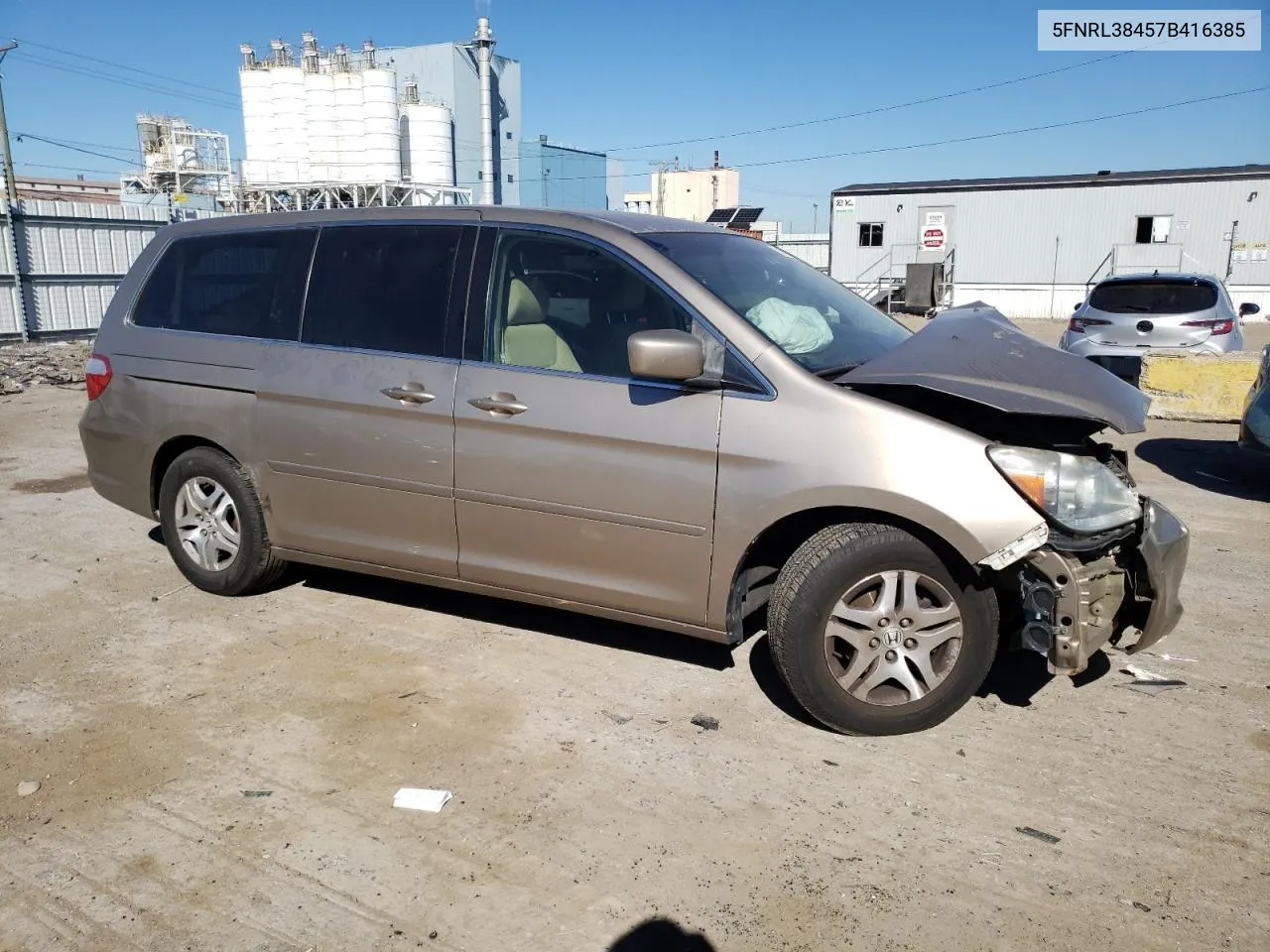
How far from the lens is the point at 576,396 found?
12.6 ft

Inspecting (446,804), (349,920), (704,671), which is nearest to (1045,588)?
(704,671)

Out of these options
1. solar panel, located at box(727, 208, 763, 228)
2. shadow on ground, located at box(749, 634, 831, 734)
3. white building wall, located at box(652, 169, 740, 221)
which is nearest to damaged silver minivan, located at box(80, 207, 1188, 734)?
shadow on ground, located at box(749, 634, 831, 734)

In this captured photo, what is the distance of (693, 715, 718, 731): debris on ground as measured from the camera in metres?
3.73

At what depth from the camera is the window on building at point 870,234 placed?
36094mm

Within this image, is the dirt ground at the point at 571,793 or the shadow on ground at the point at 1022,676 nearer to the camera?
the dirt ground at the point at 571,793

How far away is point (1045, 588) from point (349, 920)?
95.5 inches

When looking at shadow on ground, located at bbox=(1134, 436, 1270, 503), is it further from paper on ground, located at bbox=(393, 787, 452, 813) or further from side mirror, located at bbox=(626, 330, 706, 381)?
paper on ground, located at bbox=(393, 787, 452, 813)

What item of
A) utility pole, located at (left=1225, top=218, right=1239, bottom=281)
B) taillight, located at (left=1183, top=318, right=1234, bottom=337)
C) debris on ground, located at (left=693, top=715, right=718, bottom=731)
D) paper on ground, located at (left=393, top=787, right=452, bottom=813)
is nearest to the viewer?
paper on ground, located at (left=393, top=787, right=452, bottom=813)

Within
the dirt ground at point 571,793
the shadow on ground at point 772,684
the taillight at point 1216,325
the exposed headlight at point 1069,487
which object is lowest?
the dirt ground at point 571,793

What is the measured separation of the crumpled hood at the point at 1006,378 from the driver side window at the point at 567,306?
84cm

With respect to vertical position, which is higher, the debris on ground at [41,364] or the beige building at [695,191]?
the beige building at [695,191]

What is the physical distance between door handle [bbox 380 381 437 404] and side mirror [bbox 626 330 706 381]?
42.4 inches

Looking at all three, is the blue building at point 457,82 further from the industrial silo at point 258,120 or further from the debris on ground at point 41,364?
the debris on ground at point 41,364

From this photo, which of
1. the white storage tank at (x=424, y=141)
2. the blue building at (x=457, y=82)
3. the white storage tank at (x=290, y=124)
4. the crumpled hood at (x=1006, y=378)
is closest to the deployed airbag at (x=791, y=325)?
the crumpled hood at (x=1006, y=378)
